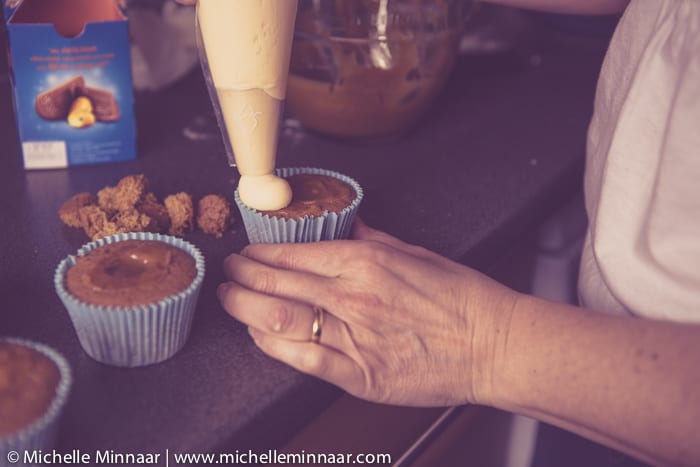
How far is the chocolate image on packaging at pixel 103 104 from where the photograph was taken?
3.42ft

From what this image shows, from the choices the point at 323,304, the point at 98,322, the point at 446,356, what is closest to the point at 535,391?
the point at 446,356

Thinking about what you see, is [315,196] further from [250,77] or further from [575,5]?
[575,5]

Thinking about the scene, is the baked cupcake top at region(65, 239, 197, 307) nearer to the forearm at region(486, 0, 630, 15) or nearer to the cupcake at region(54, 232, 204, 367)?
the cupcake at region(54, 232, 204, 367)

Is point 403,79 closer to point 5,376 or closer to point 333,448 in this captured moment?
point 333,448

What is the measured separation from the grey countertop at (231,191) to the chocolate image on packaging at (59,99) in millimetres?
90

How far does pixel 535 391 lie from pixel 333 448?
25 cm

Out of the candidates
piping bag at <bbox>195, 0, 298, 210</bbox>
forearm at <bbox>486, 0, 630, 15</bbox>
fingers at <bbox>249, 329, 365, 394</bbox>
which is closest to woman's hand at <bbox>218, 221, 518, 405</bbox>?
fingers at <bbox>249, 329, 365, 394</bbox>

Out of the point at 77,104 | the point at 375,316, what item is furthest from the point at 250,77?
the point at 77,104

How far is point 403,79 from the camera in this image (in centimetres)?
115

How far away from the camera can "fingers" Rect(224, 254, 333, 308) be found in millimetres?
743

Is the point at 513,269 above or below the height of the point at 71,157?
below

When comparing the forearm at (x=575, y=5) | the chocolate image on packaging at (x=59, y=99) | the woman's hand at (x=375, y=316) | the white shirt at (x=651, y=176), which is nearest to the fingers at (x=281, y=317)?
the woman's hand at (x=375, y=316)

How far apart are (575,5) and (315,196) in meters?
0.52

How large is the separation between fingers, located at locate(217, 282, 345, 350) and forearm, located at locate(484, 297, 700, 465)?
0.57ft
